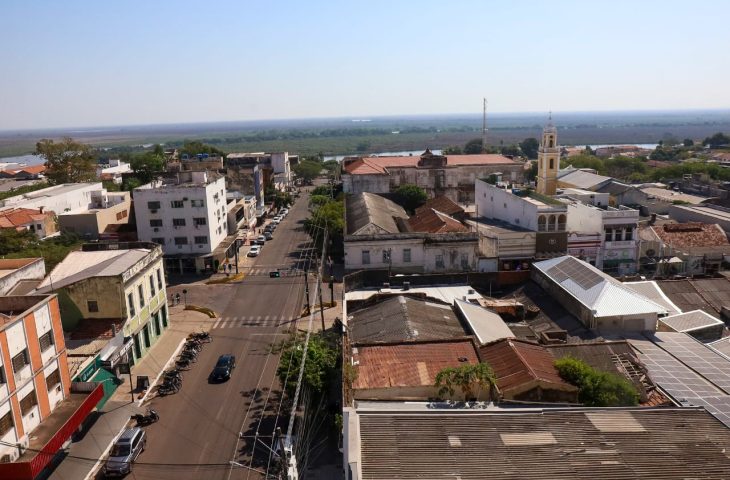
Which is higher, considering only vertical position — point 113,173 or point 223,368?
point 113,173

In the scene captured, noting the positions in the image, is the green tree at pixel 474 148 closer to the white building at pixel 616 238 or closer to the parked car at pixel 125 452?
the white building at pixel 616 238

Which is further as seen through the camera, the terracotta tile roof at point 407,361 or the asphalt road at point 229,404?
the asphalt road at point 229,404

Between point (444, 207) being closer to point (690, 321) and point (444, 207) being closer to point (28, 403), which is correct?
point (690, 321)

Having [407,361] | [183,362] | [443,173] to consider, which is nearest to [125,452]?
[183,362]

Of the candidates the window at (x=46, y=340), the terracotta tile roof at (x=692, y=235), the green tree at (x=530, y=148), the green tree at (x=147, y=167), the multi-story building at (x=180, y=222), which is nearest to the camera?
the window at (x=46, y=340)

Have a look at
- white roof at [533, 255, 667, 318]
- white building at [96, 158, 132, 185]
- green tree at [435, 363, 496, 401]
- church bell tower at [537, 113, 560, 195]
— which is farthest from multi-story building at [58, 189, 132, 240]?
green tree at [435, 363, 496, 401]

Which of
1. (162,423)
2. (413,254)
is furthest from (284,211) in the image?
(162,423)

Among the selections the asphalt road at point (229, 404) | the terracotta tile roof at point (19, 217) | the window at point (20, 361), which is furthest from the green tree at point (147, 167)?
→ the window at point (20, 361)
